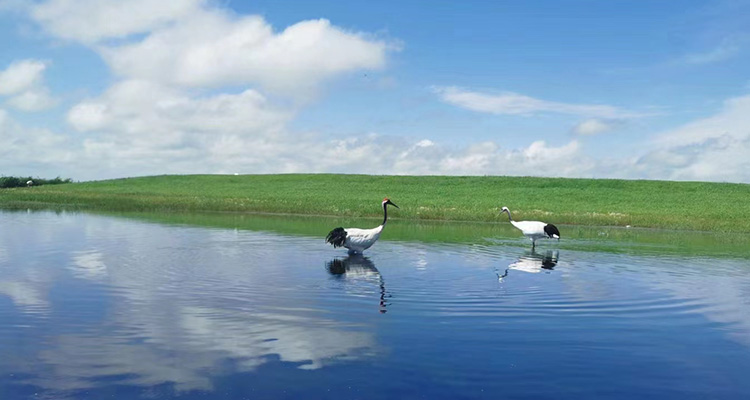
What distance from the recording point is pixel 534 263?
930 inches

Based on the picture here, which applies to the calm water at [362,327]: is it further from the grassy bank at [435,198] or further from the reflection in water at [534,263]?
the grassy bank at [435,198]

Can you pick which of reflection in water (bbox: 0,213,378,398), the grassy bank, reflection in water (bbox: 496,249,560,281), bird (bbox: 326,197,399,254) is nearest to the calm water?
reflection in water (bbox: 0,213,378,398)

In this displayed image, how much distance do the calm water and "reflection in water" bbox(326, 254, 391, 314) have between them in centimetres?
10

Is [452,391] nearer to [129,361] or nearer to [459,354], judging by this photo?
[459,354]

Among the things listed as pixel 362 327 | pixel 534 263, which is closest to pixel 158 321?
pixel 362 327

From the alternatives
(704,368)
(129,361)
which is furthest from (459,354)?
(129,361)

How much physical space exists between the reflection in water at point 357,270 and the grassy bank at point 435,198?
95.3ft

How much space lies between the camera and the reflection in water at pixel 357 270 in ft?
59.7

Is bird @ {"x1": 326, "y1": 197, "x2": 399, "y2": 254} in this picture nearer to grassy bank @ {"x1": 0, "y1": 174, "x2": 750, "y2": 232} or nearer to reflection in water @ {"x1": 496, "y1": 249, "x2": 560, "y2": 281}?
reflection in water @ {"x1": 496, "y1": 249, "x2": 560, "y2": 281}

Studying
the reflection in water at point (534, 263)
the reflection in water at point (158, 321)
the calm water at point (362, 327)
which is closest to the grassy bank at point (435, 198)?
the reflection in water at point (534, 263)

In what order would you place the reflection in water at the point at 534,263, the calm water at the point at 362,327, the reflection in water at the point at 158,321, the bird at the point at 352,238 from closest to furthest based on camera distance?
the calm water at the point at 362,327 < the reflection in water at the point at 158,321 < the reflection in water at the point at 534,263 < the bird at the point at 352,238

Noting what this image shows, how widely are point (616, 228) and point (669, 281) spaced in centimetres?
2814

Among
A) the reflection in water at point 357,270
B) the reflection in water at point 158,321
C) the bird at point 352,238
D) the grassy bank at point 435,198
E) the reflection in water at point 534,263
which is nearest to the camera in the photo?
the reflection in water at point 158,321

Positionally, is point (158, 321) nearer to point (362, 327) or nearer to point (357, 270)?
point (362, 327)
